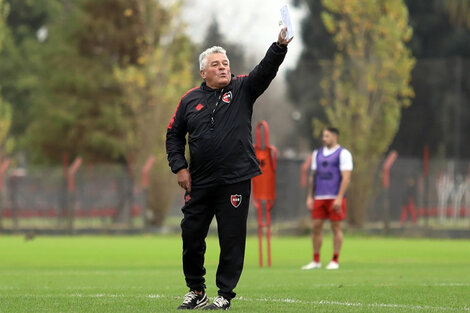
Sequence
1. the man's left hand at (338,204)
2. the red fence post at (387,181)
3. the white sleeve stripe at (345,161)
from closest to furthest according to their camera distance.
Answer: the man's left hand at (338,204), the white sleeve stripe at (345,161), the red fence post at (387,181)

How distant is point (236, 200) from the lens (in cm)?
761

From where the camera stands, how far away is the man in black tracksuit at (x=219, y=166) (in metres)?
7.54

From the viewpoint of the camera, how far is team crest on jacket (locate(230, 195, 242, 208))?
24.9 ft

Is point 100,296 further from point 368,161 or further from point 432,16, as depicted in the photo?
point 432,16

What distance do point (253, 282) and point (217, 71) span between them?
3.81m

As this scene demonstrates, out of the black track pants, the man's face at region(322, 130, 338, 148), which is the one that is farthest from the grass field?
the man's face at region(322, 130, 338, 148)

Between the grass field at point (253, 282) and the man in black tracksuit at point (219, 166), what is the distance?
34 cm

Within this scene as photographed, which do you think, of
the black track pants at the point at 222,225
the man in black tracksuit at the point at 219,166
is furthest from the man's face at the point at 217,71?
the black track pants at the point at 222,225

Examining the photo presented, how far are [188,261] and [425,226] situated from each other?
19.9 metres

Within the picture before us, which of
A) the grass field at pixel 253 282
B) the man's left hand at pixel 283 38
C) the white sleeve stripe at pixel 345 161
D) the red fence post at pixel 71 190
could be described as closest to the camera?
the man's left hand at pixel 283 38

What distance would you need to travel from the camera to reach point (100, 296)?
8562 millimetres

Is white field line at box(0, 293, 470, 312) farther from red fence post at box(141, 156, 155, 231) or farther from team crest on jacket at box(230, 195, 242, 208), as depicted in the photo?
red fence post at box(141, 156, 155, 231)

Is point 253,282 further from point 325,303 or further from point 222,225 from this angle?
point 222,225

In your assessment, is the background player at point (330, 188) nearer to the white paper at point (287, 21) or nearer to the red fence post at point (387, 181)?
the white paper at point (287, 21)
